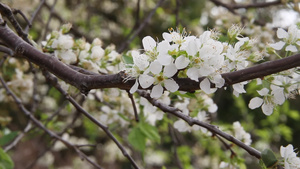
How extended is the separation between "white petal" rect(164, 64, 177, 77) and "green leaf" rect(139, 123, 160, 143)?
99cm

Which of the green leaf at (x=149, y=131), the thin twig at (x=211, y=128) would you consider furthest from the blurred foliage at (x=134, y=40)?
the thin twig at (x=211, y=128)

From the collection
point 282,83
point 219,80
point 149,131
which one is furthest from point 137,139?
point 219,80

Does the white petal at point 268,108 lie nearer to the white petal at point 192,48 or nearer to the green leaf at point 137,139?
the white petal at point 192,48

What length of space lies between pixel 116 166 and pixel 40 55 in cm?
709

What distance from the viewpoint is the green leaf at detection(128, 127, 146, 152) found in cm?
180

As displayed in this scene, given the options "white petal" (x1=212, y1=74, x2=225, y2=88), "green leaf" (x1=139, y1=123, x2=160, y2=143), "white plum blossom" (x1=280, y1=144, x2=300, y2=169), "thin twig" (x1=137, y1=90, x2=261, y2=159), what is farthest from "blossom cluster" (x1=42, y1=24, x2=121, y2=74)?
"white plum blossom" (x1=280, y1=144, x2=300, y2=169)

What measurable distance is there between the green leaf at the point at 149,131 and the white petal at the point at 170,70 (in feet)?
3.25

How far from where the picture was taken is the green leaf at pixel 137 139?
1798 millimetres

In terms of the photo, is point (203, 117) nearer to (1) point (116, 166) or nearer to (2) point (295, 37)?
(2) point (295, 37)

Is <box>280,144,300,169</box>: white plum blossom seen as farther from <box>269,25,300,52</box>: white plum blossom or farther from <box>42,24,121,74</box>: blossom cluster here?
<box>42,24,121,74</box>: blossom cluster

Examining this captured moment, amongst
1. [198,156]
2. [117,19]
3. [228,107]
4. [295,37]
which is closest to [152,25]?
[117,19]

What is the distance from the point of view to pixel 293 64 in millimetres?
779

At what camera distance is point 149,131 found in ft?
6.09

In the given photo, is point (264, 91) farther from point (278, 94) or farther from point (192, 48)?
point (192, 48)
